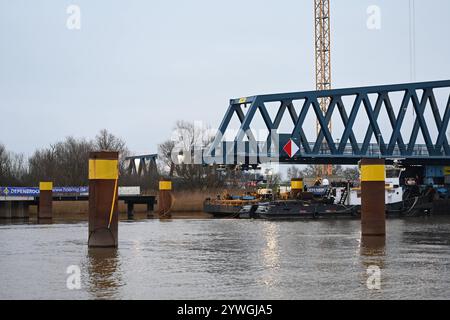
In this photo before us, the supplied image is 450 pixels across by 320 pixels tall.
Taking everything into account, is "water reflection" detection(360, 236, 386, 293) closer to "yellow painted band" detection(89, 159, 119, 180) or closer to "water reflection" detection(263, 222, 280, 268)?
"water reflection" detection(263, 222, 280, 268)

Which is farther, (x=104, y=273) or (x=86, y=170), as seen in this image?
(x=86, y=170)

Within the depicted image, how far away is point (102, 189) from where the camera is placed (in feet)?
76.0

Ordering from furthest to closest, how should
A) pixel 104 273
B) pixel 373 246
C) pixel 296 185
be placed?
pixel 296 185 < pixel 373 246 < pixel 104 273

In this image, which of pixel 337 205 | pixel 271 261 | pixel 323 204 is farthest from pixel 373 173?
pixel 337 205

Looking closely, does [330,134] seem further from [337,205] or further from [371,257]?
[371,257]

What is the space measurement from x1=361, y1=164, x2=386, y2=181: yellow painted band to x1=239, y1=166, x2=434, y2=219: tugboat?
87.8 feet

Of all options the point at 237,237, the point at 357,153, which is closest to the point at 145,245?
the point at 237,237

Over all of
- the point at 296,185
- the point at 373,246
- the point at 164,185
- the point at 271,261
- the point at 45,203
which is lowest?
the point at 373,246

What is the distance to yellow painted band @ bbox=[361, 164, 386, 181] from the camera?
1162 inches

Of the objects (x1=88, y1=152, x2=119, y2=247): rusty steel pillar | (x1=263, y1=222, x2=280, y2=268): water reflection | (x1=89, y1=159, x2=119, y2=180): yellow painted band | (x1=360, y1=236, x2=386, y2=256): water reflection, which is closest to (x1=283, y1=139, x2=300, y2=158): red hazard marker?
(x1=360, y1=236, x2=386, y2=256): water reflection

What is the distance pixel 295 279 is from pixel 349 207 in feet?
147

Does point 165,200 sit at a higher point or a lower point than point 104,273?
higher

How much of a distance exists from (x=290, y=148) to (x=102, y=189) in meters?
54.4

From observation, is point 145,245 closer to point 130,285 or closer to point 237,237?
point 237,237
